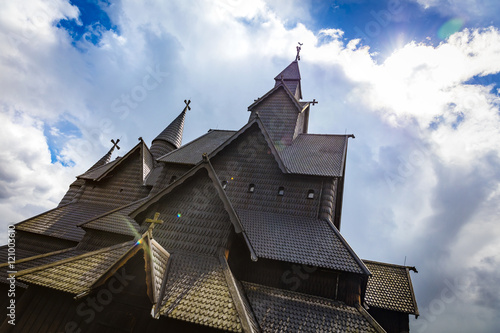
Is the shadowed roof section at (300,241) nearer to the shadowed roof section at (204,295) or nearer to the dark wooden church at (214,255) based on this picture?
the dark wooden church at (214,255)

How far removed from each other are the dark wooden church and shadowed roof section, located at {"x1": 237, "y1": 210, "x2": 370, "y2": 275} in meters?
0.04

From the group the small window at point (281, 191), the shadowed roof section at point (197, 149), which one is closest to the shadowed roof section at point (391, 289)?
the small window at point (281, 191)

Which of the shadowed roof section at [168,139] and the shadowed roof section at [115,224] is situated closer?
the shadowed roof section at [115,224]

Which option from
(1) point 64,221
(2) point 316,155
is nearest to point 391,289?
(2) point 316,155

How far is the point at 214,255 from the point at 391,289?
9.16 m

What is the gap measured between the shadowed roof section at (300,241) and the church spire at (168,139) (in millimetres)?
11119

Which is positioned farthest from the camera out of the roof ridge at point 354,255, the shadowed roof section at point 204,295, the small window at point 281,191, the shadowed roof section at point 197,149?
the shadowed roof section at point 197,149

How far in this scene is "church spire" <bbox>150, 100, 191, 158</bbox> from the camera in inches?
A: 741

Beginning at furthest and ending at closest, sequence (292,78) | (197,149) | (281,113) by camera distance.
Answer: (292,78), (281,113), (197,149)

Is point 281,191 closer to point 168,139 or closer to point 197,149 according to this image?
point 197,149

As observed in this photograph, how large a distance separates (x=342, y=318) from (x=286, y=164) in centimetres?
671

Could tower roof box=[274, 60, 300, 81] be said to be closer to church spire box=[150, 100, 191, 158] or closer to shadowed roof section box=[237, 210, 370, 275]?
church spire box=[150, 100, 191, 158]

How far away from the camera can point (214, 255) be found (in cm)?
745

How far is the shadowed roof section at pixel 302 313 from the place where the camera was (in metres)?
6.57
